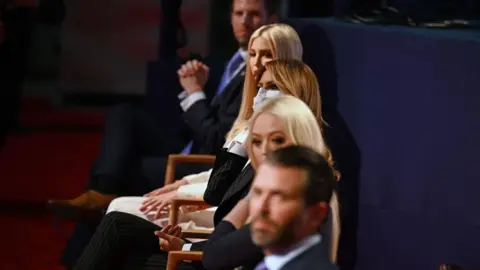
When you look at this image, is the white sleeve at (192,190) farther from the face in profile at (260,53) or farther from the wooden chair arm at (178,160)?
the face in profile at (260,53)

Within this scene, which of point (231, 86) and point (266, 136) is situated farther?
point (231, 86)

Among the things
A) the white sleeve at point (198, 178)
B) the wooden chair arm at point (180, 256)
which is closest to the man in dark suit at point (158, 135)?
the white sleeve at point (198, 178)

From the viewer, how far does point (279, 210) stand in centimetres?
227

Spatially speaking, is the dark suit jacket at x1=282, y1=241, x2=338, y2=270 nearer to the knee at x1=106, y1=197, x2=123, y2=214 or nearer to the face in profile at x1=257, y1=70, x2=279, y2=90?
the face in profile at x1=257, y1=70, x2=279, y2=90

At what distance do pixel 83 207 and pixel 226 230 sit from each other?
173cm

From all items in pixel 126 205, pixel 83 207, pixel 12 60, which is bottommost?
pixel 83 207

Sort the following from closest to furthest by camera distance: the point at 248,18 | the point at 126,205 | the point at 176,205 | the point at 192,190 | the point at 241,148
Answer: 1. the point at 241,148
2. the point at 176,205
3. the point at 192,190
4. the point at 126,205
5. the point at 248,18

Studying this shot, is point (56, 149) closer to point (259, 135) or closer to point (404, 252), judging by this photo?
point (404, 252)

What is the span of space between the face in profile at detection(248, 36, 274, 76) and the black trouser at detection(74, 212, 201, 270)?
64cm

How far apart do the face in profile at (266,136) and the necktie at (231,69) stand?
1.68 meters

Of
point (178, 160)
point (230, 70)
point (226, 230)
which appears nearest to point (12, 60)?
point (230, 70)

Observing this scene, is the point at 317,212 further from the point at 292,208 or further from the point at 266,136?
the point at 266,136

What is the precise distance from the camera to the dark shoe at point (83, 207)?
4.84 metres

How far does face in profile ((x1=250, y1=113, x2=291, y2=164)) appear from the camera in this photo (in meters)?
2.94
